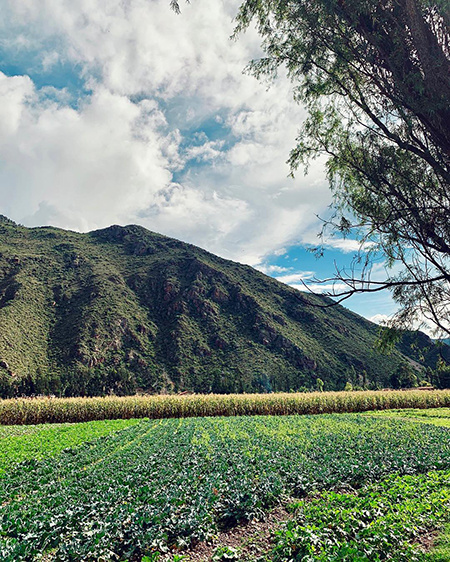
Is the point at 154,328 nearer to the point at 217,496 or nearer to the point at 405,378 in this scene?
the point at 405,378

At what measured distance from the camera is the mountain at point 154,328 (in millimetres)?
63156

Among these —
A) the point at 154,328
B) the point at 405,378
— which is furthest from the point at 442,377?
the point at 154,328

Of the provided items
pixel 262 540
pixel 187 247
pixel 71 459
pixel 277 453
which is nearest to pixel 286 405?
pixel 277 453

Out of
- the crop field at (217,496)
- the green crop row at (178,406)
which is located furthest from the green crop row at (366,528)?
the green crop row at (178,406)

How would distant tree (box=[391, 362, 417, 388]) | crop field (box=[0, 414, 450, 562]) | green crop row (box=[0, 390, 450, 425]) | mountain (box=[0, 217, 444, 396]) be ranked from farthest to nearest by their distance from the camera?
distant tree (box=[391, 362, 417, 388]) → mountain (box=[0, 217, 444, 396]) → green crop row (box=[0, 390, 450, 425]) → crop field (box=[0, 414, 450, 562])

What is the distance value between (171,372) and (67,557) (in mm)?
69425

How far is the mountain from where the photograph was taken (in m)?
63.2

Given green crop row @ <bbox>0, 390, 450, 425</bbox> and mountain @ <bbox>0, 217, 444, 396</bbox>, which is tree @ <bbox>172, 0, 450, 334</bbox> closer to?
green crop row @ <bbox>0, 390, 450, 425</bbox>

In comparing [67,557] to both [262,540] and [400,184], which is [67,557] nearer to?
[262,540]

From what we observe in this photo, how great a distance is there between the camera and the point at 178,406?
2956cm

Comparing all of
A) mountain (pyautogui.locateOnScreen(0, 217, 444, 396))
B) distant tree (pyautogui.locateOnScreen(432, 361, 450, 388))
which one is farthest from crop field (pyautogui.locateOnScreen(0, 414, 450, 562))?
mountain (pyautogui.locateOnScreen(0, 217, 444, 396))

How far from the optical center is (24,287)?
7525 cm

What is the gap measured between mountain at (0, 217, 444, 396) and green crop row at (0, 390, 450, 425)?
21005 mm

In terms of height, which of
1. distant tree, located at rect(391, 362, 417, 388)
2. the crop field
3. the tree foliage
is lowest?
distant tree, located at rect(391, 362, 417, 388)
